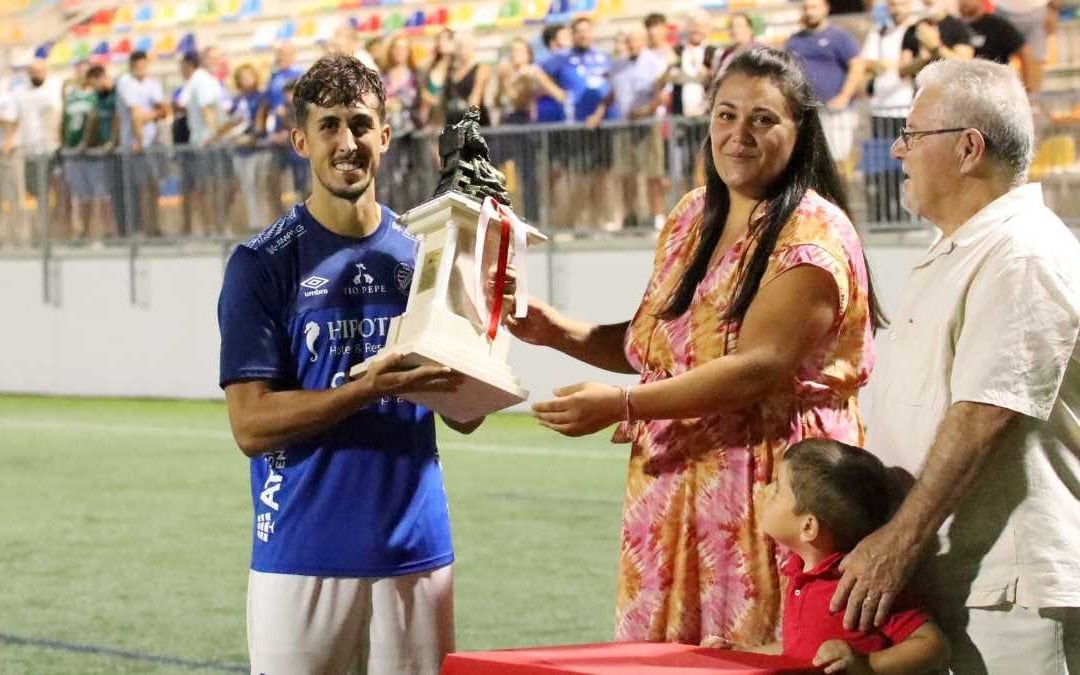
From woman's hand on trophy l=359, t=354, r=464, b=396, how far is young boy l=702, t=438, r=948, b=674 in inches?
26.9

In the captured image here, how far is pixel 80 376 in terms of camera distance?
18.2 meters

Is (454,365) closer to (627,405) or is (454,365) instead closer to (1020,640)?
(627,405)

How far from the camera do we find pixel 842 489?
134 inches

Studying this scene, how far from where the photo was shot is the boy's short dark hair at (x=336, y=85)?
3955 millimetres

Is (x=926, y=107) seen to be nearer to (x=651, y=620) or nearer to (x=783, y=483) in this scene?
(x=783, y=483)

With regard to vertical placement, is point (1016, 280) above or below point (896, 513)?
above

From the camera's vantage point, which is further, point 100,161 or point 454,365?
point 100,161

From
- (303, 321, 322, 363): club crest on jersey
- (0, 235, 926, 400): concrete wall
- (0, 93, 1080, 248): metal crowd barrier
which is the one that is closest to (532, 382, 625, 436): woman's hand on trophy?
(303, 321, 322, 363): club crest on jersey

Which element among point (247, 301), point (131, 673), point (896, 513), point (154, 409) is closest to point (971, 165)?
point (896, 513)

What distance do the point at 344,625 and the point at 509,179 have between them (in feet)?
38.4

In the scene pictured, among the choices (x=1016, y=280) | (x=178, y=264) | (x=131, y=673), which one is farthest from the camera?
(x=178, y=264)

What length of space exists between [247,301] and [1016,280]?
1.57m

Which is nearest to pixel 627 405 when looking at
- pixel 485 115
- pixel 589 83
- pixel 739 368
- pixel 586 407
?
pixel 586 407

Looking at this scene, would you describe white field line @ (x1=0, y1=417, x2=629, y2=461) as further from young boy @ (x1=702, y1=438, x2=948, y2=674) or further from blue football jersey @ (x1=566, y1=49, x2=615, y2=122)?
young boy @ (x1=702, y1=438, x2=948, y2=674)
